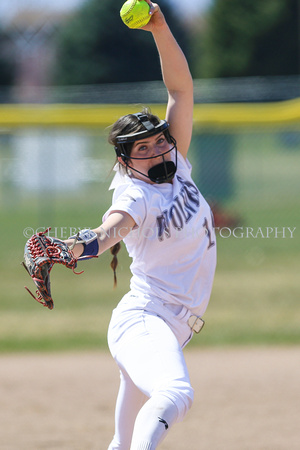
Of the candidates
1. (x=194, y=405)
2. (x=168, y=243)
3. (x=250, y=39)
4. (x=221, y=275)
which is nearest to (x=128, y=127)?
(x=168, y=243)

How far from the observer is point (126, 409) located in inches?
103

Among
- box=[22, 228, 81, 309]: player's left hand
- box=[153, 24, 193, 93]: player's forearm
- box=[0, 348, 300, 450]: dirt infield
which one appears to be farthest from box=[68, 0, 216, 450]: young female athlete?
box=[0, 348, 300, 450]: dirt infield

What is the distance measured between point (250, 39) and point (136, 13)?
29080 millimetres

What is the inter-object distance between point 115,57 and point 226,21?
6595 mm

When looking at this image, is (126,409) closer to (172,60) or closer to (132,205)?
(132,205)

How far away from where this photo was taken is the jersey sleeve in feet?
7.97

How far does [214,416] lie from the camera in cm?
405

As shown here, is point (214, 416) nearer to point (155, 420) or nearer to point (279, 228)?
point (155, 420)

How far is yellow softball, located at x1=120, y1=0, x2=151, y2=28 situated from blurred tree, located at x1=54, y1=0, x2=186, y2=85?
2544cm

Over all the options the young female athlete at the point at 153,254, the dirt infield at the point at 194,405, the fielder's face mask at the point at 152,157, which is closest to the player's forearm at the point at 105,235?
the young female athlete at the point at 153,254

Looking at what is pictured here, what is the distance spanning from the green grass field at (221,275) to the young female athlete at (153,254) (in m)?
3.35

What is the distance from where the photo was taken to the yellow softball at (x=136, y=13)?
2789 mm

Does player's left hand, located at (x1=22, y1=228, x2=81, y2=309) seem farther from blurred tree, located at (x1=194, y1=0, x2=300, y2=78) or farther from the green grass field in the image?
blurred tree, located at (x1=194, y1=0, x2=300, y2=78)

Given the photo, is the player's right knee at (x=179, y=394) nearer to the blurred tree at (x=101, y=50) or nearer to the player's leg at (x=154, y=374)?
the player's leg at (x=154, y=374)
